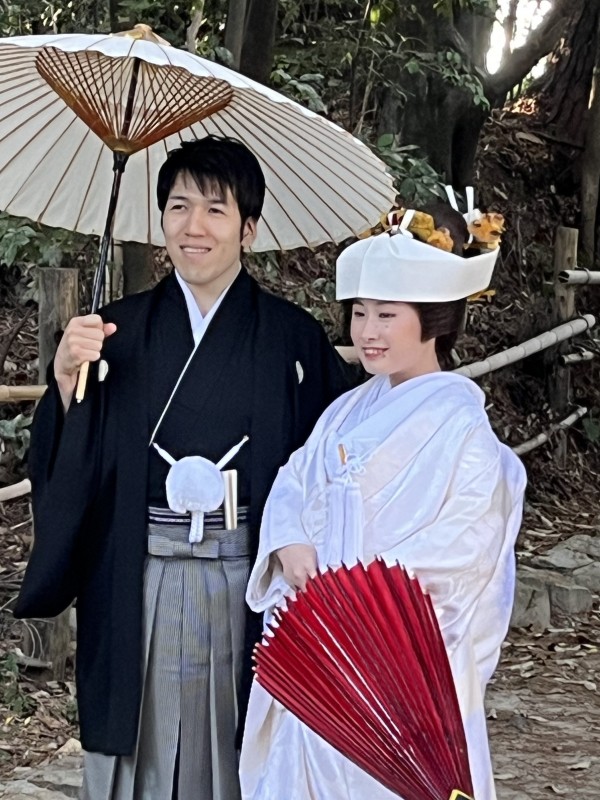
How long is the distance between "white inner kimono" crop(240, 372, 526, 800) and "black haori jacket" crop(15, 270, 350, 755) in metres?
0.18

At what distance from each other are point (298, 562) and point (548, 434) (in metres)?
5.36

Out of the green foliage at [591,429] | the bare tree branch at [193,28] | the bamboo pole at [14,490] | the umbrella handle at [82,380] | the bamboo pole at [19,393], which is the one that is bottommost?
the green foliage at [591,429]

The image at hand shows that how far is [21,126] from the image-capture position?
248cm

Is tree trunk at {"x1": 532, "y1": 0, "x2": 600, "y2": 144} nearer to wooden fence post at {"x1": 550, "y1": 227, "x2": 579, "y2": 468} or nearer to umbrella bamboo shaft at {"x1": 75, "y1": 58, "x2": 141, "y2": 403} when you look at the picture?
wooden fence post at {"x1": 550, "y1": 227, "x2": 579, "y2": 468}

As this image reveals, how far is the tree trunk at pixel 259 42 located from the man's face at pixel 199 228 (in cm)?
187

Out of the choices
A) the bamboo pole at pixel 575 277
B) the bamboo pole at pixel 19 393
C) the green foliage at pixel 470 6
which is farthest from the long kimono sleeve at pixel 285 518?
the bamboo pole at pixel 575 277

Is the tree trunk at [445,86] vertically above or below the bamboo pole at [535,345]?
above

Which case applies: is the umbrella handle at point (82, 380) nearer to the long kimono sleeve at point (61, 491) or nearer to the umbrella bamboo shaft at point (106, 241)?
the long kimono sleeve at point (61, 491)

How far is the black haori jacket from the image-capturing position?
7.32 ft

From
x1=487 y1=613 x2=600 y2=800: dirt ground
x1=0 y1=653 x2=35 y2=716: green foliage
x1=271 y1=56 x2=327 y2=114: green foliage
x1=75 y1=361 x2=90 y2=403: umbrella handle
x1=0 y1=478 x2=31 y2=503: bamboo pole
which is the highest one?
x1=271 y1=56 x2=327 y2=114: green foliage

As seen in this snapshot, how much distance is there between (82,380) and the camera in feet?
7.10

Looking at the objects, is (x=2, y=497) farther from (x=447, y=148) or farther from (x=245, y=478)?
(x=447, y=148)

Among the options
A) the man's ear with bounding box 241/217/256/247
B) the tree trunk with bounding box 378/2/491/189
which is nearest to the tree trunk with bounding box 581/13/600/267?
the tree trunk with bounding box 378/2/491/189

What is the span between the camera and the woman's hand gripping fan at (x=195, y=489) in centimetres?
217
